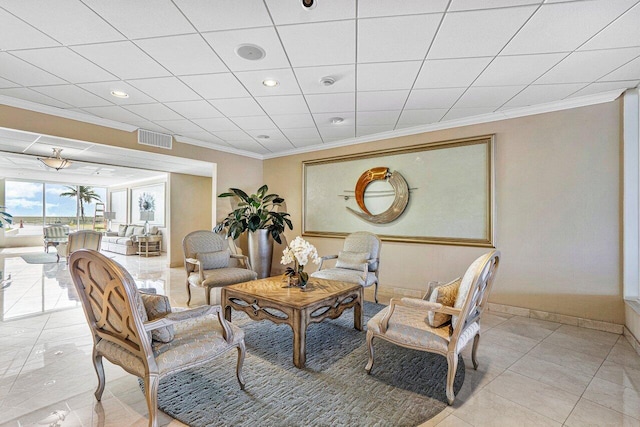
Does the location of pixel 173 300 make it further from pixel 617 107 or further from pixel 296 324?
pixel 617 107

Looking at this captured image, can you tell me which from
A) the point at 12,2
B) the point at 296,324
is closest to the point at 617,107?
the point at 296,324

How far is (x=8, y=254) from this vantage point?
905 centimetres

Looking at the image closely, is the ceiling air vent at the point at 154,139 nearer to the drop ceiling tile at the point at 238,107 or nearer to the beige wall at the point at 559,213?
the drop ceiling tile at the point at 238,107

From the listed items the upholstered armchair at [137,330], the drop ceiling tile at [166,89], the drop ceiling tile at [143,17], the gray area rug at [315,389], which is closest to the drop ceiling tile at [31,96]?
the drop ceiling tile at [166,89]

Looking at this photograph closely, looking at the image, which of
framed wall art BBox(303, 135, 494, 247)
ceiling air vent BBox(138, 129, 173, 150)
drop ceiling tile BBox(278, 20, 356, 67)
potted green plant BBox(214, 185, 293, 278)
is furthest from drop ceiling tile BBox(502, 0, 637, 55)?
ceiling air vent BBox(138, 129, 173, 150)

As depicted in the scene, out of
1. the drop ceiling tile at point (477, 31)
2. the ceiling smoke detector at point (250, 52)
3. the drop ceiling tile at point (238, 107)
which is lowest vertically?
the drop ceiling tile at point (477, 31)

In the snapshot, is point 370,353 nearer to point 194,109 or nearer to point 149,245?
point 194,109

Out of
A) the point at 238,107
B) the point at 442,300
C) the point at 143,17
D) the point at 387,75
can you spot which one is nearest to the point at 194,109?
the point at 238,107

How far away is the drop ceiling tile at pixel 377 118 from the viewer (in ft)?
13.2

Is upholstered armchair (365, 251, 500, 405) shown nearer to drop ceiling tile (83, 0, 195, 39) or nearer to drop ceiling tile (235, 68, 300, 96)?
drop ceiling tile (235, 68, 300, 96)

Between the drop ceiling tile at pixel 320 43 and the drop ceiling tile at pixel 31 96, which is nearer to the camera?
the drop ceiling tile at pixel 320 43

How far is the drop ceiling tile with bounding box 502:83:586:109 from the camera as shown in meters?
3.16

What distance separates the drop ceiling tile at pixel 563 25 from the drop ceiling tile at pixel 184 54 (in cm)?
252

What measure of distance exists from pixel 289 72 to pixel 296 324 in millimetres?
2386
